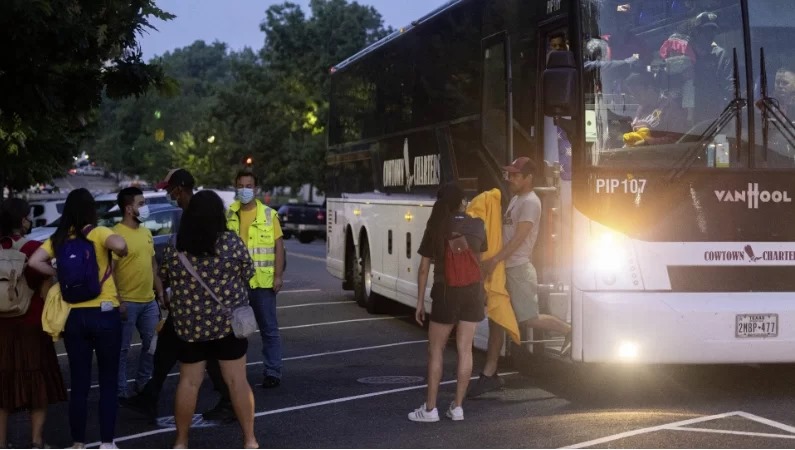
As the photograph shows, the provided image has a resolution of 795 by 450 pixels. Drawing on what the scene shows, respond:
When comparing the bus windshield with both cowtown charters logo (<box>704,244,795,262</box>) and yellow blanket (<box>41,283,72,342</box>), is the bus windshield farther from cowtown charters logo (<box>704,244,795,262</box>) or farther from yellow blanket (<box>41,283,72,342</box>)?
yellow blanket (<box>41,283,72,342</box>)

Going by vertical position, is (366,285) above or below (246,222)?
below

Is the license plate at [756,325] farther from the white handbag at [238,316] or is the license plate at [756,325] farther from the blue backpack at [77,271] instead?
the blue backpack at [77,271]

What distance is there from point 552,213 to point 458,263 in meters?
2.00

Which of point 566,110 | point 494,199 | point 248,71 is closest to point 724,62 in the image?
point 566,110

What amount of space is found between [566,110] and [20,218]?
4.12 metres

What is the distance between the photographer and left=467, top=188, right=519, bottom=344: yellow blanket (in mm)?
11062

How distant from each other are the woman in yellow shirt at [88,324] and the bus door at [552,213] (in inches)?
154

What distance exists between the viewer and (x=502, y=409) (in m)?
10.3

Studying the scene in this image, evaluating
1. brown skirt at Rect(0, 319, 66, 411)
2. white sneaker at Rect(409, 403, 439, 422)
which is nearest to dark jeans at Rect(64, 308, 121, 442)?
brown skirt at Rect(0, 319, 66, 411)

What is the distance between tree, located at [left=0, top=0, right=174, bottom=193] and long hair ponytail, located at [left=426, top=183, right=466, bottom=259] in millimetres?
3250

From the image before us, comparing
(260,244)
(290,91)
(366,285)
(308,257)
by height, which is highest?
(290,91)

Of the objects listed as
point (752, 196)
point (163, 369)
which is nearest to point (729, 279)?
point (752, 196)

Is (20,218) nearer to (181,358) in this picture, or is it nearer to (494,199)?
(181,358)

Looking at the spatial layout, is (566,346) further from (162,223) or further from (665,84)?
(162,223)
